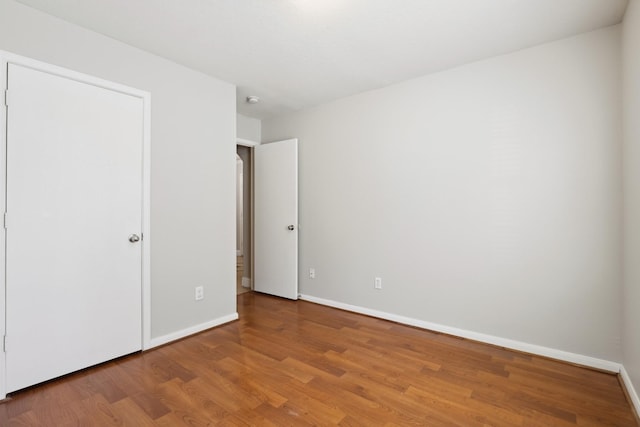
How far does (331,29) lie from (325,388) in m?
2.44

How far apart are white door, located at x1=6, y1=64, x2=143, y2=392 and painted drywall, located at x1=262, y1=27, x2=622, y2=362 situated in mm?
2085

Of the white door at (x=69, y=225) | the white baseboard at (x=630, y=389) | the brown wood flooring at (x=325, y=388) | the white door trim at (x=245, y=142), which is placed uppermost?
the white door trim at (x=245, y=142)

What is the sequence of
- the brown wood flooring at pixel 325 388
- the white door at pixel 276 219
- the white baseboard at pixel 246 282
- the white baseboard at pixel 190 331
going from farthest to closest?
the white baseboard at pixel 246 282 → the white door at pixel 276 219 → the white baseboard at pixel 190 331 → the brown wood flooring at pixel 325 388

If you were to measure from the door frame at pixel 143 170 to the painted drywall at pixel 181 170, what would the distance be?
0.16 feet

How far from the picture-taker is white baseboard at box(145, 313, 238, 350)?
266 centimetres

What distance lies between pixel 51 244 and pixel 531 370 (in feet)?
11.2

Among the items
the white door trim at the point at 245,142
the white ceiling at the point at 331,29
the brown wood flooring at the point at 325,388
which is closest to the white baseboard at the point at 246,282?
the brown wood flooring at the point at 325,388

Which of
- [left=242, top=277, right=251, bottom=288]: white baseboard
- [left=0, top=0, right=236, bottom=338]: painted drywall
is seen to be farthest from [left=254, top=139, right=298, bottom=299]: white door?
[left=0, top=0, right=236, bottom=338]: painted drywall

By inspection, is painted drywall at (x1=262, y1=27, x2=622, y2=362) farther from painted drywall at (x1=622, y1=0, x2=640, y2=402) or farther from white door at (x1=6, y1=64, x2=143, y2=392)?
white door at (x1=6, y1=64, x2=143, y2=392)

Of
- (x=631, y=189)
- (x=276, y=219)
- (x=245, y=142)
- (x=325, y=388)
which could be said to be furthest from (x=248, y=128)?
(x=631, y=189)

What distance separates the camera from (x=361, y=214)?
3.51 meters

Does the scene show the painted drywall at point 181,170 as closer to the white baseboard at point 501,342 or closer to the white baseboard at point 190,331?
the white baseboard at point 190,331

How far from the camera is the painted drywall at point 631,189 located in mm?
1803

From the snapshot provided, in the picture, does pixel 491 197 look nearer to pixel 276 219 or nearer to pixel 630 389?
pixel 630 389
